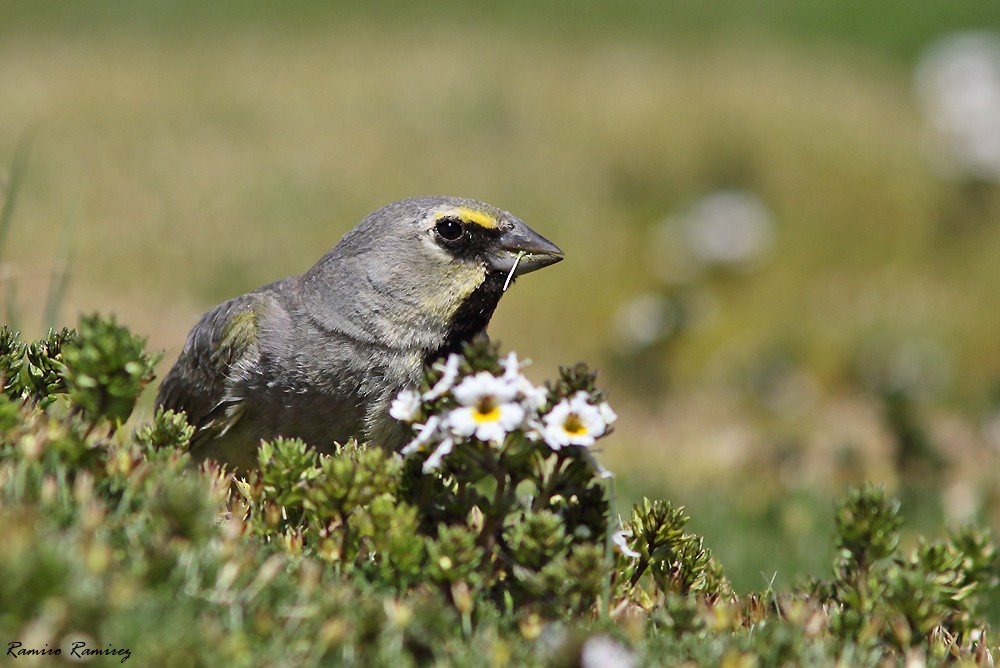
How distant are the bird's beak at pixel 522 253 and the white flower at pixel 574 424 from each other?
65.0 inches

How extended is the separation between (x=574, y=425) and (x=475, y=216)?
184 cm

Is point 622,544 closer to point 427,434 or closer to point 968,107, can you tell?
point 427,434

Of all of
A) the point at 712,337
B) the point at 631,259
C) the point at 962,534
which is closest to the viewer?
the point at 962,534

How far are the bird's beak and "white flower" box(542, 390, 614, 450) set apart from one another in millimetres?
1650

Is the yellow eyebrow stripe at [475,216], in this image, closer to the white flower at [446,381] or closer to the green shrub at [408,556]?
the green shrub at [408,556]

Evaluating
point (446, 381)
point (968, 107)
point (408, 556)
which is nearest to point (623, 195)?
point (968, 107)

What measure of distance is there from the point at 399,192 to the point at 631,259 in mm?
2816

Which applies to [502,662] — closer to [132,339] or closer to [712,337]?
[132,339]

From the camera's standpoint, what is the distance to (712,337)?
1342 centimetres

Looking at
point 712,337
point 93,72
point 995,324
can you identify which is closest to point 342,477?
point 712,337

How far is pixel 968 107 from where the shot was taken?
1588cm

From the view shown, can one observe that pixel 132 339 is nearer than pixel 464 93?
Yes

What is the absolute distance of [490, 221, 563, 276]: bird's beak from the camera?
15.0 feet

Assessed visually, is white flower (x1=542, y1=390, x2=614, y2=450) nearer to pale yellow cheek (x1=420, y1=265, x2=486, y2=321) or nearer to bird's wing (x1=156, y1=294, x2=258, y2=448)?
pale yellow cheek (x1=420, y1=265, x2=486, y2=321)
